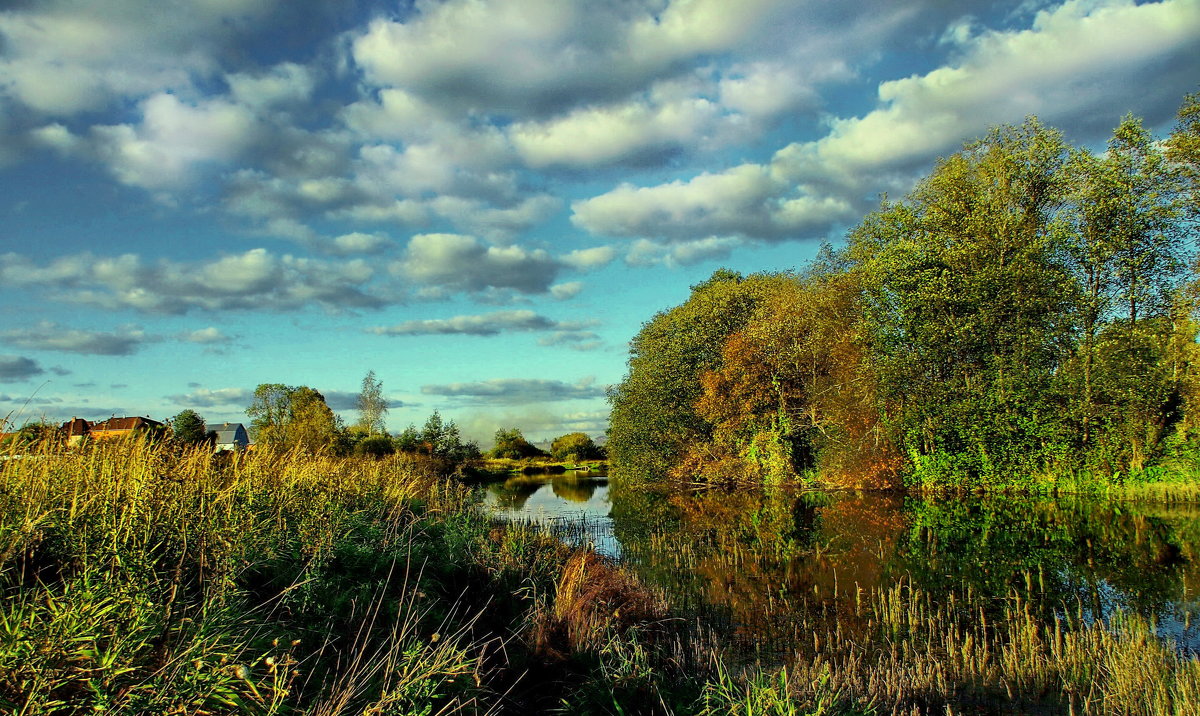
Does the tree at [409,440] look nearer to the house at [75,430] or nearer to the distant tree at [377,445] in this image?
the distant tree at [377,445]

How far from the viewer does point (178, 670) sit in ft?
13.3

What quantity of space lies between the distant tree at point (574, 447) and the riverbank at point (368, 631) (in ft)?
253

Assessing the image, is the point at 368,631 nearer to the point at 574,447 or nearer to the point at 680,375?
the point at 680,375

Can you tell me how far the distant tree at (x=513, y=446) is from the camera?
3307 inches

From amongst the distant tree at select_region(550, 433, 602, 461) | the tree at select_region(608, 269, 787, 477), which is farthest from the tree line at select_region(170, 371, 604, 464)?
the tree at select_region(608, 269, 787, 477)

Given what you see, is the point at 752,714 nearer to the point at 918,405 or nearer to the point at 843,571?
the point at 843,571

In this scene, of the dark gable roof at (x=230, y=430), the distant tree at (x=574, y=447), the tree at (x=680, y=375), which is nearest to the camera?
the tree at (x=680, y=375)

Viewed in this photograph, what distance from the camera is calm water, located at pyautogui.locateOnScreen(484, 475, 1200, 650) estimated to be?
502 inches

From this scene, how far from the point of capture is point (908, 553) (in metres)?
17.9

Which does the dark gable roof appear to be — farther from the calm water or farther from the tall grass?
the tall grass

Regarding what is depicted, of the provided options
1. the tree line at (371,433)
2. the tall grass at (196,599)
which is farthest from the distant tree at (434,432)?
Answer: the tall grass at (196,599)

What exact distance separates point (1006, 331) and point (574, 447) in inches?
2650

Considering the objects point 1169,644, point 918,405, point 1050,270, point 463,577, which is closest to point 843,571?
point 1169,644

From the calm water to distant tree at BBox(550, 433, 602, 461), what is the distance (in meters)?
60.1
